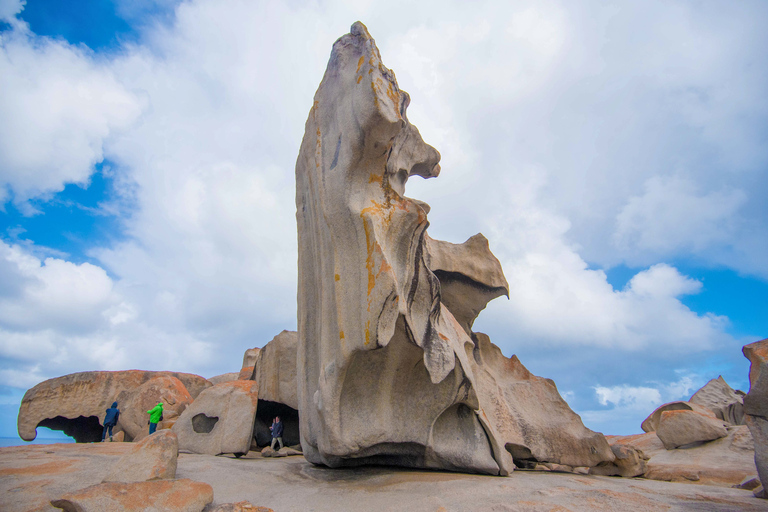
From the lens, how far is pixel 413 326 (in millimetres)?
4441

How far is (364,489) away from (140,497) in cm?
186

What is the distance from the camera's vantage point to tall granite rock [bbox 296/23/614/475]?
4250mm

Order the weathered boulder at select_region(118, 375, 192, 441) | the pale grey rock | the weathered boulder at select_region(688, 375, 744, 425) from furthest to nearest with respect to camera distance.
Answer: the weathered boulder at select_region(688, 375, 744, 425) → the weathered boulder at select_region(118, 375, 192, 441) → the pale grey rock

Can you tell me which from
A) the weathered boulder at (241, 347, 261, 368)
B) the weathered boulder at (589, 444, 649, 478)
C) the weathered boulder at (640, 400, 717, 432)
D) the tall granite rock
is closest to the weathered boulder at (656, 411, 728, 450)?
the weathered boulder at (640, 400, 717, 432)

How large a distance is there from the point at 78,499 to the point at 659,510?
4206mm

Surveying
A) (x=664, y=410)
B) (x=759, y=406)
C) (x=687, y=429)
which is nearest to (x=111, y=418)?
(x=759, y=406)

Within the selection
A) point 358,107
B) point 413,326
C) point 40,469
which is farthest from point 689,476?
point 40,469

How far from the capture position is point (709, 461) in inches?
310

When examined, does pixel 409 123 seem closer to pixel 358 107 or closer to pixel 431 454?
pixel 358 107

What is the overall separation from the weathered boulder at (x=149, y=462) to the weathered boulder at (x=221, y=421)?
8.38ft

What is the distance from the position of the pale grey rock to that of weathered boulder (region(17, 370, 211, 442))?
337cm

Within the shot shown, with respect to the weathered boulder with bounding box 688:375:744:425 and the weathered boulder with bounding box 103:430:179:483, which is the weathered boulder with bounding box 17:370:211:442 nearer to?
the weathered boulder with bounding box 103:430:179:483

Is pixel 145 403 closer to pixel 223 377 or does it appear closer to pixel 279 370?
pixel 279 370

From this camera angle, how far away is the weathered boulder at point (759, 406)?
13.1 feet
